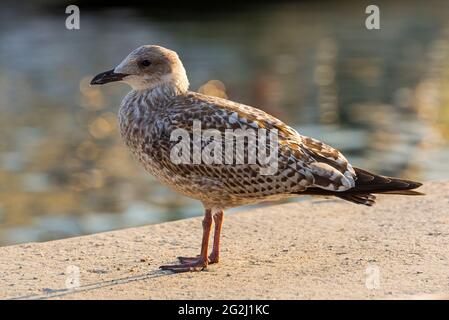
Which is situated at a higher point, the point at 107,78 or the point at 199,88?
the point at 107,78

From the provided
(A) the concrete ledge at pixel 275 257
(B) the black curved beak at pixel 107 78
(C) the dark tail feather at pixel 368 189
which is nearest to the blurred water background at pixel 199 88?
(A) the concrete ledge at pixel 275 257

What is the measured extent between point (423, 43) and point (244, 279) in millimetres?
19189

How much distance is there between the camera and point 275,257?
8.27 m

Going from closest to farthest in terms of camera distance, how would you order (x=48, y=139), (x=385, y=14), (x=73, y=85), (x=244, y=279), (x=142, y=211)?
(x=244, y=279), (x=142, y=211), (x=48, y=139), (x=73, y=85), (x=385, y=14)

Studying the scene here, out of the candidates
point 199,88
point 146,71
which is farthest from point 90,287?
point 199,88

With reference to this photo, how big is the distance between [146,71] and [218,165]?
110 cm

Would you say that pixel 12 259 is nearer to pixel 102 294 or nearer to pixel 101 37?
pixel 102 294

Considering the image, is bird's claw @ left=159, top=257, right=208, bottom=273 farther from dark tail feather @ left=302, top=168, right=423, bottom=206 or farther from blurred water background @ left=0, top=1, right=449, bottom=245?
blurred water background @ left=0, top=1, right=449, bottom=245

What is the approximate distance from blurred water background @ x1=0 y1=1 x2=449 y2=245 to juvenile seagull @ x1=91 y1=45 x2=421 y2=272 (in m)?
4.01

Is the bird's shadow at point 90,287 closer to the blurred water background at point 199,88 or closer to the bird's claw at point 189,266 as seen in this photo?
the bird's claw at point 189,266

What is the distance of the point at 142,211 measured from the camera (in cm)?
1272

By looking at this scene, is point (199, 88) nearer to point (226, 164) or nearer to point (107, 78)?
point (107, 78)

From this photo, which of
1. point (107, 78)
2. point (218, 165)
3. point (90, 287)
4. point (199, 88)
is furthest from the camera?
point (199, 88)
